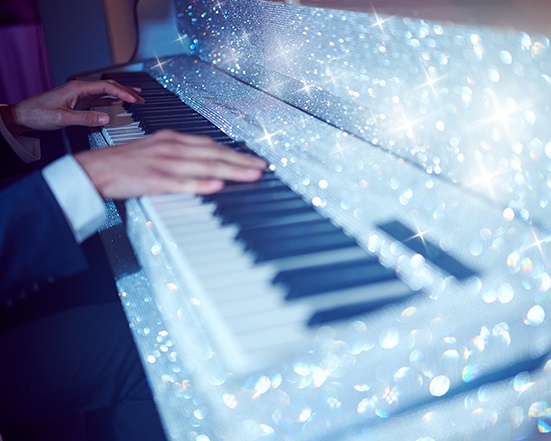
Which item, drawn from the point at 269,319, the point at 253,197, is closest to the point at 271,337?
the point at 269,319

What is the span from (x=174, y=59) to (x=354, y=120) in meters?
1.29

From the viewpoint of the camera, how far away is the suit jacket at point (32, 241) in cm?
57

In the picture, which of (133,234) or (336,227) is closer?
(336,227)

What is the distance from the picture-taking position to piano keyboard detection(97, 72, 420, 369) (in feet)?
1.40

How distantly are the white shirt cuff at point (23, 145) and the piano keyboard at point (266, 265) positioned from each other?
0.91 metres

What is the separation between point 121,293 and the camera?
0.76 m

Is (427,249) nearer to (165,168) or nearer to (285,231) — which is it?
(285,231)

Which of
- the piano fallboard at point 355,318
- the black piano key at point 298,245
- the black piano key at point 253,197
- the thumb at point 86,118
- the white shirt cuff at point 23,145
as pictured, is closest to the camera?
the piano fallboard at point 355,318

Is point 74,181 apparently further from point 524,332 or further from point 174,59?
point 174,59

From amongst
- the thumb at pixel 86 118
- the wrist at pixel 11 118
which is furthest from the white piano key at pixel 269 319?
the wrist at pixel 11 118

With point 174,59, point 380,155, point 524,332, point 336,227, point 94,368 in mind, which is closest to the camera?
point 524,332

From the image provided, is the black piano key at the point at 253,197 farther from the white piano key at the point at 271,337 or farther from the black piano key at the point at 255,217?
the white piano key at the point at 271,337

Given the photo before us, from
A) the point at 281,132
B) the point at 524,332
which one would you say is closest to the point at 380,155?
the point at 281,132

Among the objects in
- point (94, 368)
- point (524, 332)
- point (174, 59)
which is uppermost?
point (174, 59)
